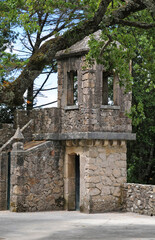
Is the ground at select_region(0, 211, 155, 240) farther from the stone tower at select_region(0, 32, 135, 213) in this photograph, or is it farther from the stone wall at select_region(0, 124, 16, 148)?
the stone wall at select_region(0, 124, 16, 148)

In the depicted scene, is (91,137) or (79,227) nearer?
(79,227)

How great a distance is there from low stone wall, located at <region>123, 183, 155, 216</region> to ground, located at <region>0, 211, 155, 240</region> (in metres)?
0.40

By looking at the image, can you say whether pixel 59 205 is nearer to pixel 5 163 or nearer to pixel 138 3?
pixel 5 163

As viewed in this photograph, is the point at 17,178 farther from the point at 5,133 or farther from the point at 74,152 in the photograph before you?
the point at 5,133

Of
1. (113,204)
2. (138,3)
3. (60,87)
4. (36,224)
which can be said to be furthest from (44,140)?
(138,3)

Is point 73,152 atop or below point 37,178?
atop

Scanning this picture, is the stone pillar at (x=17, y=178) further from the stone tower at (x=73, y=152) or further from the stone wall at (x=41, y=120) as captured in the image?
the stone wall at (x=41, y=120)

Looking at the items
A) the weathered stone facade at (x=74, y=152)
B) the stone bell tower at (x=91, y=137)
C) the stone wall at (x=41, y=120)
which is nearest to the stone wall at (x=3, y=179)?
the weathered stone facade at (x=74, y=152)

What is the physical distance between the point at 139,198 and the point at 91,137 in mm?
2643

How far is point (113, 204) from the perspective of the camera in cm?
1880

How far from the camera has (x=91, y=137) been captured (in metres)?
18.1

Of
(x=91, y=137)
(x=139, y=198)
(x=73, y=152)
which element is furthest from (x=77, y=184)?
(x=139, y=198)

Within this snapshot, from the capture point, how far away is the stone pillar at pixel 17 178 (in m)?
17.9

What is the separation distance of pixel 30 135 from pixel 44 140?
75 centimetres
